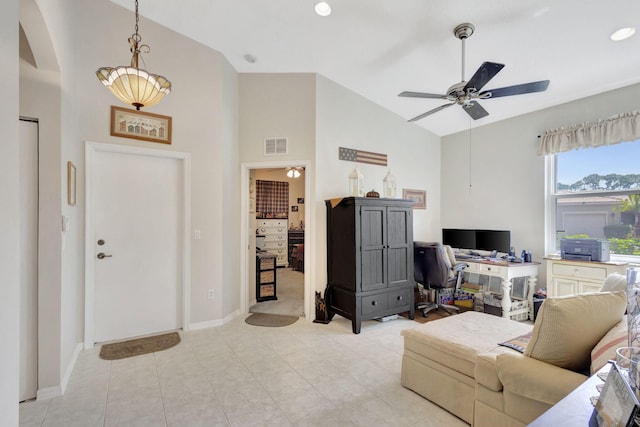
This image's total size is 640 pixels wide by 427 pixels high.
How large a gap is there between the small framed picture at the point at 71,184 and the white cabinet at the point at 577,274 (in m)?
5.04

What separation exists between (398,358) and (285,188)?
6089mm

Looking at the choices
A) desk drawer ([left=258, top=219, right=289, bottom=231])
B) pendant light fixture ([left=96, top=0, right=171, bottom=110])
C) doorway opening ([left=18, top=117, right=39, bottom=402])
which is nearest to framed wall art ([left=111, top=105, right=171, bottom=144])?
doorway opening ([left=18, top=117, right=39, bottom=402])

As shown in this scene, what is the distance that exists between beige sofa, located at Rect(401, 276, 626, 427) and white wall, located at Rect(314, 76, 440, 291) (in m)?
2.20

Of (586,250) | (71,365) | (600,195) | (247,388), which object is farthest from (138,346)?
(600,195)

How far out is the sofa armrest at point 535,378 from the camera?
132 cm

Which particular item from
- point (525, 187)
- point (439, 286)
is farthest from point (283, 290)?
point (525, 187)

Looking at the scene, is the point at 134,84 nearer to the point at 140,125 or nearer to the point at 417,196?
the point at 140,125

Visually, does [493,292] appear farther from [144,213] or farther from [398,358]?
[144,213]

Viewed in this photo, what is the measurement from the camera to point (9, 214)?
1126 mm

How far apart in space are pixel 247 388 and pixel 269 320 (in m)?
1.52

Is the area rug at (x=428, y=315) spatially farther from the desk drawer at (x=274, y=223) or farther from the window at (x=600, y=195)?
the desk drawer at (x=274, y=223)

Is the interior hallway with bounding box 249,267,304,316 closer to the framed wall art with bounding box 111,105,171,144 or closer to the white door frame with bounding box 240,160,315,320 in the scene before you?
the white door frame with bounding box 240,160,315,320

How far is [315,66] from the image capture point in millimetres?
3775

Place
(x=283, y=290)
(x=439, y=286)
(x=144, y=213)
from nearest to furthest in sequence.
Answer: (x=144, y=213), (x=439, y=286), (x=283, y=290)
